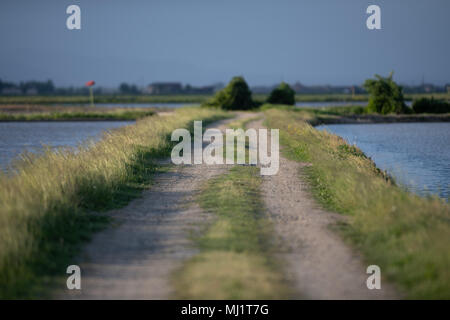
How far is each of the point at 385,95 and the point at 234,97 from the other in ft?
58.7

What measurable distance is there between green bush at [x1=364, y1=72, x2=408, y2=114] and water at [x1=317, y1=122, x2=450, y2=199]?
56.8 feet

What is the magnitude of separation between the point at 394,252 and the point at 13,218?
5564mm

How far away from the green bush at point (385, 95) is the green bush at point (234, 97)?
15.1 meters

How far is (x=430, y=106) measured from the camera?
2019 inches

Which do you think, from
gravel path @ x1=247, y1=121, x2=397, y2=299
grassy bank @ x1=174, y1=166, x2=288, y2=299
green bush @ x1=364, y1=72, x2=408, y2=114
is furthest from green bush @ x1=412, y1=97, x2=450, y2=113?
grassy bank @ x1=174, y1=166, x2=288, y2=299

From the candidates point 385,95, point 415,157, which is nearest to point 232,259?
point 415,157

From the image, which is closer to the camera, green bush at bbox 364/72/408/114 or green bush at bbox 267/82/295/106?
green bush at bbox 364/72/408/114

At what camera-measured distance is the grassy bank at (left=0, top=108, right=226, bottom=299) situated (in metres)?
6.13

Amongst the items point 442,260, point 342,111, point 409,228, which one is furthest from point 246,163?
point 342,111

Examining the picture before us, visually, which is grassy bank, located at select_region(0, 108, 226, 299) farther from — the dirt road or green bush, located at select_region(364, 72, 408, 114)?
green bush, located at select_region(364, 72, 408, 114)

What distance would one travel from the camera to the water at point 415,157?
1438cm

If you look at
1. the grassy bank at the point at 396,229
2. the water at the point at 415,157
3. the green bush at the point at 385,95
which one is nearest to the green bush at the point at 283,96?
the green bush at the point at 385,95

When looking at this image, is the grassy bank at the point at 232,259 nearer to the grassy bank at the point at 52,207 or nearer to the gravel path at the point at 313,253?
the gravel path at the point at 313,253

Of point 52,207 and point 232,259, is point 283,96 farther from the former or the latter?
point 232,259
